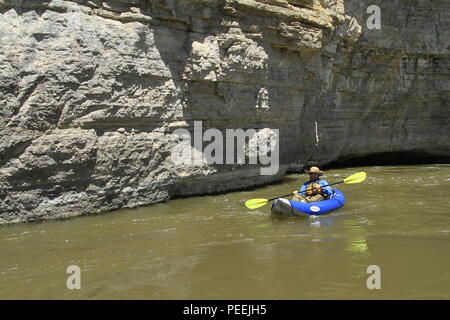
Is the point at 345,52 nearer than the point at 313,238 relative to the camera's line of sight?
No

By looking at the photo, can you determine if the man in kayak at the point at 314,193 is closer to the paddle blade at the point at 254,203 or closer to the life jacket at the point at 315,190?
the life jacket at the point at 315,190

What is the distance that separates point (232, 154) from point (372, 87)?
5845mm

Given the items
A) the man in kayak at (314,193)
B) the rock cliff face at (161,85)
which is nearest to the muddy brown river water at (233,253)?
the man in kayak at (314,193)

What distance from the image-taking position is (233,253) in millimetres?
4941

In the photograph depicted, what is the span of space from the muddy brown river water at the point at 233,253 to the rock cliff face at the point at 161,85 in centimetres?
60

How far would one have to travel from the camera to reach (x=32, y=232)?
608cm

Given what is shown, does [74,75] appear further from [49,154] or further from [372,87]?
[372,87]

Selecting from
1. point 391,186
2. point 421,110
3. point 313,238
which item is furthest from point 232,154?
point 421,110

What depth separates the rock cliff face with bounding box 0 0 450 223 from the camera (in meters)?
6.48

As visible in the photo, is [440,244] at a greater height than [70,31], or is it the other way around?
[70,31]

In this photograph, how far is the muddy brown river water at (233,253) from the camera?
385 cm

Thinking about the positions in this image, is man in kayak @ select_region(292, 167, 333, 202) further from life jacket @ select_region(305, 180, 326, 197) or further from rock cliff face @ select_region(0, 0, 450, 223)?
rock cliff face @ select_region(0, 0, 450, 223)

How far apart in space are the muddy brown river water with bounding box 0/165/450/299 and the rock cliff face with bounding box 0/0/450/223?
1.98 feet

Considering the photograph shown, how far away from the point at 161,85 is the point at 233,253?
153 inches
